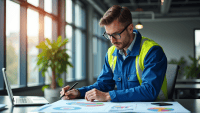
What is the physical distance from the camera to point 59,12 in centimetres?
737

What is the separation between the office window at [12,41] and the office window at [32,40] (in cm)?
42

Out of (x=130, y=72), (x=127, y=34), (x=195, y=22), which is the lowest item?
(x=130, y=72)

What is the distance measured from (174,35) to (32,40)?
32.2 ft

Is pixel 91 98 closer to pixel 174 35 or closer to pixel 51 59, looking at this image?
pixel 51 59

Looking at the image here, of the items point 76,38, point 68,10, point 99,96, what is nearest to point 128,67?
point 99,96

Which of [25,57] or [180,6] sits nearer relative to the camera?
[25,57]

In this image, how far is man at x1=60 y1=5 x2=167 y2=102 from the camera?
1.50m

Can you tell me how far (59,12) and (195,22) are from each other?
29.8 feet

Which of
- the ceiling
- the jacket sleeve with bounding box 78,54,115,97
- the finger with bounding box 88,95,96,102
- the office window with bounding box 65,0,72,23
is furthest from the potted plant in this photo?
the ceiling

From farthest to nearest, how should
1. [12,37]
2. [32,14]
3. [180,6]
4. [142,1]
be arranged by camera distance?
[180,6] < [142,1] < [32,14] < [12,37]

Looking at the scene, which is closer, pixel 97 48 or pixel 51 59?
pixel 51 59

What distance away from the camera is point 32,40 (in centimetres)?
587

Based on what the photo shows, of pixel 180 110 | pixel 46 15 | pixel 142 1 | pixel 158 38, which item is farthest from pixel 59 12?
pixel 158 38

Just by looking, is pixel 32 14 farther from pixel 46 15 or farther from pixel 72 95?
pixel 72 95
